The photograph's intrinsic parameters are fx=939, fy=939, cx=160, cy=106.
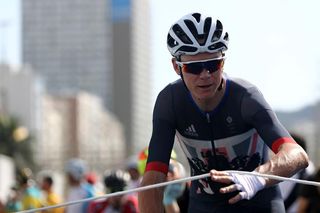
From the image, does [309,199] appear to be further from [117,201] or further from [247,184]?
[247,184]

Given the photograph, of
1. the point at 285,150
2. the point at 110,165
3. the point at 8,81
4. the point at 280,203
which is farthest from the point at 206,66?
the point at 110,165

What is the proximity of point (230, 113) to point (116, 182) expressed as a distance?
6.18m

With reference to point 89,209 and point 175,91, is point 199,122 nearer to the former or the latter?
point 175,91

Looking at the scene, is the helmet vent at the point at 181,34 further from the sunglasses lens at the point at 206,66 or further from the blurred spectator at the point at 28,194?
the blurred spectator at the point at 28,194

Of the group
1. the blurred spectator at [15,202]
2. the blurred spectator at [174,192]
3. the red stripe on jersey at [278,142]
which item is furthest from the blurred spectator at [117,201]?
the red stripe on jersey at [278,142]

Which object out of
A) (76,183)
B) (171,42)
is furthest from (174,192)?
(171,42)

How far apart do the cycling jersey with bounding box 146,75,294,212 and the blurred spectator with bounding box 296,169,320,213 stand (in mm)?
3673

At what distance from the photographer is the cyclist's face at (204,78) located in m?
4.69

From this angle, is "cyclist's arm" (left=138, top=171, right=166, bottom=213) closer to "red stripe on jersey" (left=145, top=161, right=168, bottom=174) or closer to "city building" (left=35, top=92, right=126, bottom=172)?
"red stripe on jersey" (left=145, top=161, right=168, bottom=174)

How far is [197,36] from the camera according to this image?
15.5 feet

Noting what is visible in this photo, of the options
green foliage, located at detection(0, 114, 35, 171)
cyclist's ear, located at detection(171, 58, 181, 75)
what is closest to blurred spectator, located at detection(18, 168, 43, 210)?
cyclist's ear, located at detection(171, 58, 181, 75)

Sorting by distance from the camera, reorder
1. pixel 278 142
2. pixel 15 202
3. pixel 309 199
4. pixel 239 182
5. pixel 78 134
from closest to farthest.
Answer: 1. pixel 239 182
2. pixel 278 142
3. pixel 309 199
4. pixel 15 202
5. pixel 78 134

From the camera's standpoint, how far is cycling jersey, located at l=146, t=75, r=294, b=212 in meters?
4.85

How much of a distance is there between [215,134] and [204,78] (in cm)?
43
